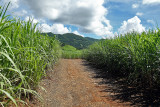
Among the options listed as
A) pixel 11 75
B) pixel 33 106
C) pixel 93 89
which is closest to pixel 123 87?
pixel 93 89

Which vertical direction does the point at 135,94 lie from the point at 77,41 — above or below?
below

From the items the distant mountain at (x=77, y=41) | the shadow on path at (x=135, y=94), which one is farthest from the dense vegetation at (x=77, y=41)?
the shadow on path at (x=135, y=94)

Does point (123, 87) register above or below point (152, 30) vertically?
below

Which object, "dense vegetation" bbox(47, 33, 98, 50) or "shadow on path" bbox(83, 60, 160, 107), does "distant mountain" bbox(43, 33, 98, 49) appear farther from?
"shadow on path" bbox(83, 60, 160, 107)

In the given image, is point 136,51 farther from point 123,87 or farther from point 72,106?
point 72,106

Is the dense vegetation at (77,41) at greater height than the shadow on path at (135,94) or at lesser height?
greater

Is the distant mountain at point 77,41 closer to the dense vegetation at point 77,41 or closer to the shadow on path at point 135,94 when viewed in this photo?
the dense vegetation at point 77,41

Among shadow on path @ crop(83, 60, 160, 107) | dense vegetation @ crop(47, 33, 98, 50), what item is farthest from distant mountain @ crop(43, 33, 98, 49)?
shadow on path @ crop(83, 60, 160, 107)

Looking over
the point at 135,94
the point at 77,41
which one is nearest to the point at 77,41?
the point at 77,41

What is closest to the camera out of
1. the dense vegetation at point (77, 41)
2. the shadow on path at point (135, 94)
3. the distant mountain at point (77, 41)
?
the shadow on path at point (135, 94)

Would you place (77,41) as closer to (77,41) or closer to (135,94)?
(77,41)

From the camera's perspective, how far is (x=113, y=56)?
4.50 m

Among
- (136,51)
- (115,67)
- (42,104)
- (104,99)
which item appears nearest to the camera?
(42,104)

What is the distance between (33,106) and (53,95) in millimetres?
631
